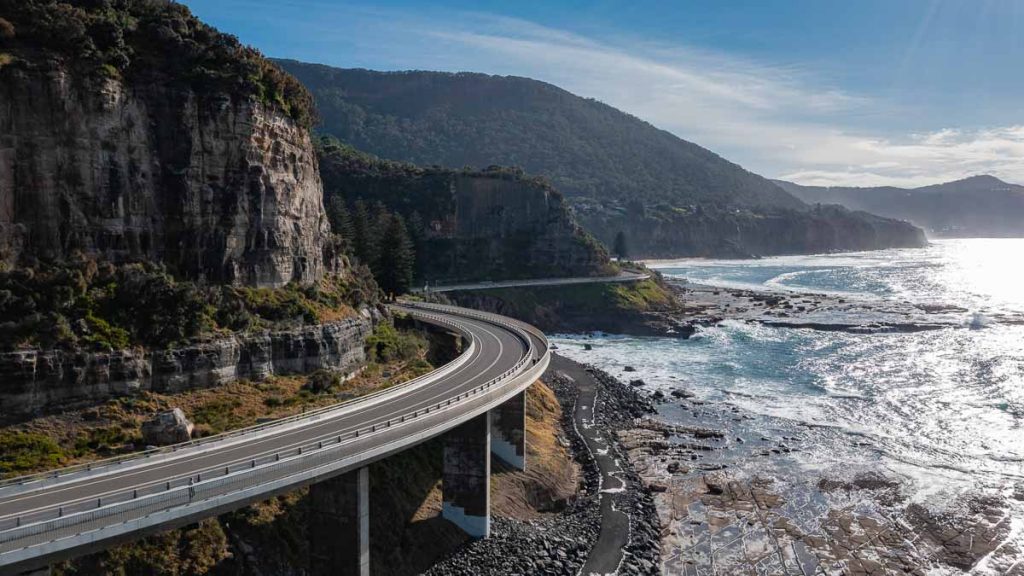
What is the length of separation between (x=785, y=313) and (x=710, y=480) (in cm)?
8118

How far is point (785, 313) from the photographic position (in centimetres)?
11819

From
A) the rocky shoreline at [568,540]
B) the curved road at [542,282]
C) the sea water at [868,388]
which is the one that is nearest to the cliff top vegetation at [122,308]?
the rocky shoreline at [568,540]

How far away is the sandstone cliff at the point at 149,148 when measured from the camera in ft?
114

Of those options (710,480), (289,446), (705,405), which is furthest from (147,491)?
(705,405)

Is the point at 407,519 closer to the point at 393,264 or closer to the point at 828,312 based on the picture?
the point at 393,264

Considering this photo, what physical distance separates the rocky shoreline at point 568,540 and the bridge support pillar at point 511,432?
4671 mm

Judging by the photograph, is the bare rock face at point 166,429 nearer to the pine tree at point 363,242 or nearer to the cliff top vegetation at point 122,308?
the cliff top vegetation at point 122,308

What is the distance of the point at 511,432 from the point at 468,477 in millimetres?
8727

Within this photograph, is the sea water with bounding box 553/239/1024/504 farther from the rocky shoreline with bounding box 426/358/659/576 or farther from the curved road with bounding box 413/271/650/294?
the curved road with bounding box 413/271/650/294

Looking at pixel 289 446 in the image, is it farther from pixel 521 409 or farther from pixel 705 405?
pixel 705 405

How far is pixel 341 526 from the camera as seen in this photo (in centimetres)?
2870

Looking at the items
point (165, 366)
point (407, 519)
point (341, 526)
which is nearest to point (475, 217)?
point (165, 366)

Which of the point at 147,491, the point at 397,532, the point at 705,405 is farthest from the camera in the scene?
the point at 705,405

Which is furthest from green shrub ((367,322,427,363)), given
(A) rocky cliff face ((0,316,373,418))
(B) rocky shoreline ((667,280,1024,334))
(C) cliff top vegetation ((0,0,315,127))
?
(B) rocky shoreline ((667,280,1024,334))
